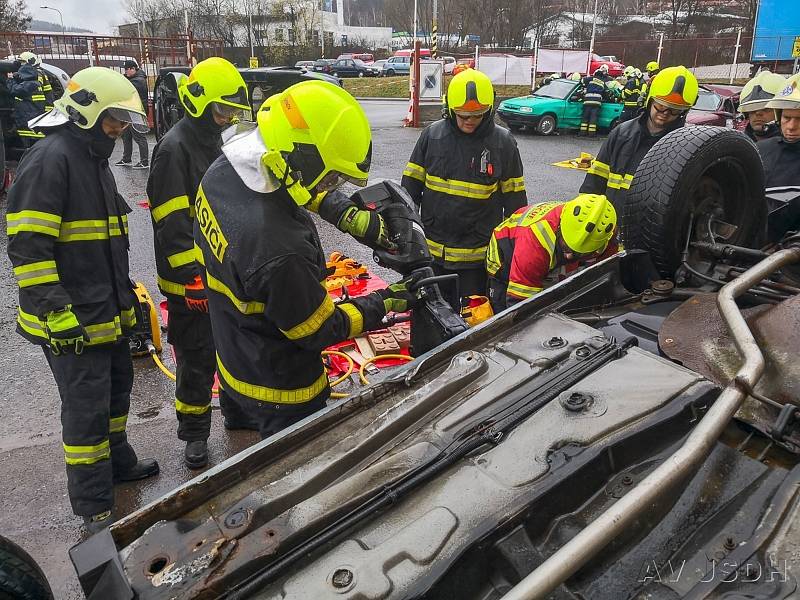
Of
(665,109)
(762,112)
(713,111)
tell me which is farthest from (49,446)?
(713,111)

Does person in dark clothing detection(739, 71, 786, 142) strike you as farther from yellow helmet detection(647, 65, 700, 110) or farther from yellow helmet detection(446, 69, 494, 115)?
yellow helmet detection(446, 69, 494, 115)

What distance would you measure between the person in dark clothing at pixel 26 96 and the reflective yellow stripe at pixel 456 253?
262 inches

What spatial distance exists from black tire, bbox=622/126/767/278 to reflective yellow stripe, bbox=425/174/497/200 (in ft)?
4.31

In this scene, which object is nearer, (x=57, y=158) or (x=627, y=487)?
(x=627, y=487)

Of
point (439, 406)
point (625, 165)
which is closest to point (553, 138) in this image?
point (625, 165)

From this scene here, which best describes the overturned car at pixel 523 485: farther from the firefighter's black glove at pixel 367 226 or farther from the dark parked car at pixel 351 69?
the dark parked car at pixel 351 69

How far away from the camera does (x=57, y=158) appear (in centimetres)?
251

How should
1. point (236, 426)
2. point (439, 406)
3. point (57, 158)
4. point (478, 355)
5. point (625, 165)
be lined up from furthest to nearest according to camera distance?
point (625, 165)
point (236, 426)
point (57, 158)
point (478, 355)
point (439, 406)

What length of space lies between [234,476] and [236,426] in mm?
1911

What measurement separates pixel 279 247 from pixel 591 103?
14547 millimetres

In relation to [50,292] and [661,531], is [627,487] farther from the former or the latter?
[50,292]

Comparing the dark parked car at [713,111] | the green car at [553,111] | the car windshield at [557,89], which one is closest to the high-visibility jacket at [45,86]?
the green car at [553,111]

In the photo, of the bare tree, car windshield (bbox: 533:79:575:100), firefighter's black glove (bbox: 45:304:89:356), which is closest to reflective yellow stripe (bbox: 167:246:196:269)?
firefighter's black glove (bbox: 45:304:89:356)

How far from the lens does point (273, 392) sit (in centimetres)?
224
